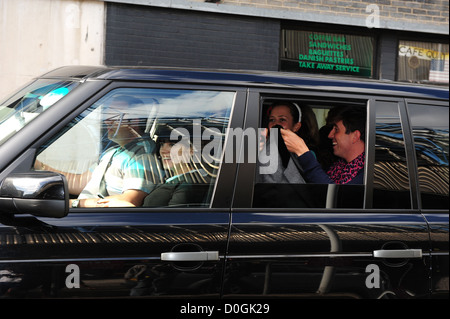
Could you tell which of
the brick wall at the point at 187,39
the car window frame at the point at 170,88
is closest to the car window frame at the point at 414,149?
the car window frame at the point at 170,88

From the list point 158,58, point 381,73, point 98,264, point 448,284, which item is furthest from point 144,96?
point 381,73

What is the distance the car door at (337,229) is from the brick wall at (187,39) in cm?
717

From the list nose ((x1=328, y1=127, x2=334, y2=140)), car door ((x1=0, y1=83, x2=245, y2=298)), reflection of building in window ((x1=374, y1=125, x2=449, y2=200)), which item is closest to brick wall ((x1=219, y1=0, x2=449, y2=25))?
nose ((x1=328, y1=127, x2=334, y2=140))

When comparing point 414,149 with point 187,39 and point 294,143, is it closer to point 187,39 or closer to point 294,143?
point 294,143

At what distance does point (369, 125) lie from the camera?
295 centimetres

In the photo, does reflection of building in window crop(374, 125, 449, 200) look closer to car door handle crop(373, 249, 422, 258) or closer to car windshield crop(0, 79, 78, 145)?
car door handle crop(373, 249, 422, 258)

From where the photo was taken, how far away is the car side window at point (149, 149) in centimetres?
269

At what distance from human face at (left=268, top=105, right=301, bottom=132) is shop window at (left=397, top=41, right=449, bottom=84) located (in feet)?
28.8

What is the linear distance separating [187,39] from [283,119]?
23.7ft

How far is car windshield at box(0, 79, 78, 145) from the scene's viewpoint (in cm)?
271

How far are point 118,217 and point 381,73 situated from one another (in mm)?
9343

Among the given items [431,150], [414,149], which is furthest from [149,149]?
[431,150]

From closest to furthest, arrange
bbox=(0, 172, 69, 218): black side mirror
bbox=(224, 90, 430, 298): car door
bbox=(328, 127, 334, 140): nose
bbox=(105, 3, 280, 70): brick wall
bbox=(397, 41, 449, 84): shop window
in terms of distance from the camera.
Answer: bbox=(0, 172, 69, 218): black side mirror → bbox=(224, 90, 430, 298): car door → bbox=(328, 127, 334, 140): nose → bbox=(105, 3, 280, 70): brick wall → bbox=(397, 41, 449, 84): shop window

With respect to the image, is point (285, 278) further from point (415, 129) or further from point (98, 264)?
point (415, 129)
